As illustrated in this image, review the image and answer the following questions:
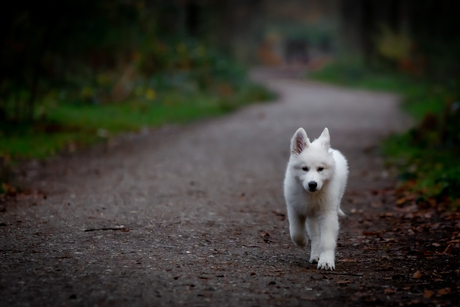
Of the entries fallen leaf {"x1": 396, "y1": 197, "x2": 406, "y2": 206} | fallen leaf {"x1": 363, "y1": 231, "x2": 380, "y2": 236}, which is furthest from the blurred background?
fallen leaf {"x1": 363, "y1": 231, "x2": 380, "y2": 236}

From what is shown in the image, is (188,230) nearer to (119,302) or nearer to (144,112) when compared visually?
(119,302)

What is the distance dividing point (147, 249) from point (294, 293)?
1.84 m

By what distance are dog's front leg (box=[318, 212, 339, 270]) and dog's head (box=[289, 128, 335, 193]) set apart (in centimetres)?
32

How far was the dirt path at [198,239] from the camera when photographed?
4.68 meters

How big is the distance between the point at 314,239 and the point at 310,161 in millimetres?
955

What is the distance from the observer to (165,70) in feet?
79.6

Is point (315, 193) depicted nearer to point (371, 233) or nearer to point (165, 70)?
point (371, 233)

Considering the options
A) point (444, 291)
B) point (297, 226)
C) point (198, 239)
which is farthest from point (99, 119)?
point (444, 291)

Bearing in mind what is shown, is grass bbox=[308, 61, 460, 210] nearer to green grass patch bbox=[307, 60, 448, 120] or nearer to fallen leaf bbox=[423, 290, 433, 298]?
green grass patch bbox=[307, 60, 448, 120]

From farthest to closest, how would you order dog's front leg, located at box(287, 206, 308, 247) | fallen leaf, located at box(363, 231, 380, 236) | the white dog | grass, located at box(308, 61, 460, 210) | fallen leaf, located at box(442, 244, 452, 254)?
grass, located at box(308, 61, 460, 210) < fallen leaf, located at box(363, 231, 380, 236) < fallen leaf, located at box(442, 244, 452, 254) < dog's front leg, located at box(287, 206, 308, 247) < the white dog

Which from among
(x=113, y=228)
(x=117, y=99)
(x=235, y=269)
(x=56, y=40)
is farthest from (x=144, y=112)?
(x=235, y=269)

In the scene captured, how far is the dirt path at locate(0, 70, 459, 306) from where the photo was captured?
4676mm

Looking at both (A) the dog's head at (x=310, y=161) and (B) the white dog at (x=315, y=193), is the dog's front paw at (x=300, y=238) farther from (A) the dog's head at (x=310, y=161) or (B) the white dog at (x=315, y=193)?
(A) the dog's head at (x=310, y=161)

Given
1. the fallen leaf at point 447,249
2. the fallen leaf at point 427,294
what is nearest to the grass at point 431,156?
the fallen leaf at point 447,249
